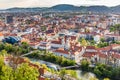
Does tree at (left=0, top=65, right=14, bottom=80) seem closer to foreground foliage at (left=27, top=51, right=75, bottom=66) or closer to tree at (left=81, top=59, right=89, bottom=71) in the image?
tree at (left=81, top=59, right=89, bottom=71)

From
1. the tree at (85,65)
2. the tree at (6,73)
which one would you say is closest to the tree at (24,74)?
the tree at (6,73)

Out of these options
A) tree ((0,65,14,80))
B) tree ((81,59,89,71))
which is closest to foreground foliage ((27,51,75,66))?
tree ((81,59,89,71))

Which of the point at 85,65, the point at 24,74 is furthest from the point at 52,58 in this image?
the point at 24,74

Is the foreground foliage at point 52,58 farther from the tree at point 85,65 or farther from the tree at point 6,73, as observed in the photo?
the tree at point 6,73

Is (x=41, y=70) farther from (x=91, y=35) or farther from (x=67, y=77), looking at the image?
(x=91, y=35)

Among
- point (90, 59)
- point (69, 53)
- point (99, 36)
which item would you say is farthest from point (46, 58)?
point (99, 36)

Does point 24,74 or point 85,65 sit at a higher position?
point 24,74

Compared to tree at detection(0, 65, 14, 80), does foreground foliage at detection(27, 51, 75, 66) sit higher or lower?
lower

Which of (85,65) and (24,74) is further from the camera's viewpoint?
(85,65)

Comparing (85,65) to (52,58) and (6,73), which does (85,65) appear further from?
(6,73)

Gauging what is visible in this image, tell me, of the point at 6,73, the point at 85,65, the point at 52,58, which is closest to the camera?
the point at 6,73

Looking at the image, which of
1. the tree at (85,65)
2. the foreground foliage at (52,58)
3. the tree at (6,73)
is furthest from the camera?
the foreground foliage at (52,58)
